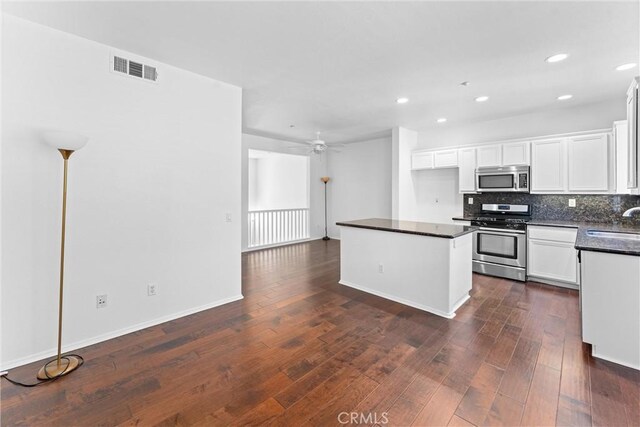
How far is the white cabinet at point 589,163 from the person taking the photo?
381 centimetres

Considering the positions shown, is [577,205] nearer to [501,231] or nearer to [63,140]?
[501,231]

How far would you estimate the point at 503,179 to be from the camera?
4.64 metres

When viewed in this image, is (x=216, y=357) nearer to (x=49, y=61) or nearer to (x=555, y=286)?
(x=49, y=61)

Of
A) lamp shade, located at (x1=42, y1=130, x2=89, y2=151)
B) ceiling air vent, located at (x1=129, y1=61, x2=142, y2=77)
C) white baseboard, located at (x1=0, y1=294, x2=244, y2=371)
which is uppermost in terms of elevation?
ceiling air vent, located at (x1=129, y1=61, x2=142, y2=77)

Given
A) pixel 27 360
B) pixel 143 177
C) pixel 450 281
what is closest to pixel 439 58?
pixel 450 281

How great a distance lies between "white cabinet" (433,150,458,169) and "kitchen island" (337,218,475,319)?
2178mm

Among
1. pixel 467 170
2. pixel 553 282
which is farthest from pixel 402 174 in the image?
pixel 553 282

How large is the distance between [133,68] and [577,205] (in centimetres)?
623

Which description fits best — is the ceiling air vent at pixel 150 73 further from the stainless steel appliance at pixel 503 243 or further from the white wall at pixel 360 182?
the white wall at pixel 360 182

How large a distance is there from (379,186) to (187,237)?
5.08 metres

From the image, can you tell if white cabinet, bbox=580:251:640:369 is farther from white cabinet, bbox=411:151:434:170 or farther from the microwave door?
white cabinet, bbox=411:151:434:170

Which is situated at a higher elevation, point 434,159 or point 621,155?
point 434,159

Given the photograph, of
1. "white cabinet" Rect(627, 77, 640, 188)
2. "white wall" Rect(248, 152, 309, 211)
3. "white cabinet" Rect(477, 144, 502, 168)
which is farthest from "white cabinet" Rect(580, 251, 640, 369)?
"white wall" Rect(248, 152, 309, 211)

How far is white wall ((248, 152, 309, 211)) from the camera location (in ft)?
26.6
